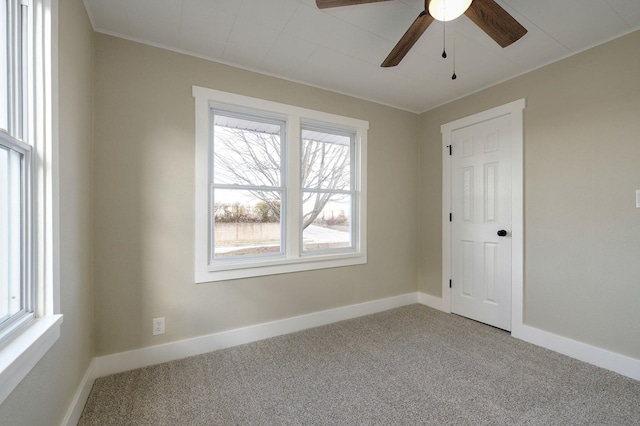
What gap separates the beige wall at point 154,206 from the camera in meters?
2.04

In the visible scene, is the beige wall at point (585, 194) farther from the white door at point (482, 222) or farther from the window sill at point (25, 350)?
the window sill at point (25, 350)

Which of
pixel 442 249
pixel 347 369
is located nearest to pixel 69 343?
pixel 347 369

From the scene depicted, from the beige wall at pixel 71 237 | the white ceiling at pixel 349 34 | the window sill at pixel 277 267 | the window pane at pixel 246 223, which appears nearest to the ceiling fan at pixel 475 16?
the white ceiling at pixel 349 34

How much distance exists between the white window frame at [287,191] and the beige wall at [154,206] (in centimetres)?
6

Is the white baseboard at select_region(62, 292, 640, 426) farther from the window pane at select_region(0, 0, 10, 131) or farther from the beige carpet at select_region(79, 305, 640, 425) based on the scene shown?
the window pane at select_region(0, 0, 10, 131)

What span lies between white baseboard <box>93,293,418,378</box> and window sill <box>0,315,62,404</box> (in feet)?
3.35

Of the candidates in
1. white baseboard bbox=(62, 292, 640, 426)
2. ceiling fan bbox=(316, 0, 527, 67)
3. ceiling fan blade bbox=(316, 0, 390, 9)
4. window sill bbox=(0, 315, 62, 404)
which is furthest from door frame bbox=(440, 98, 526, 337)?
window sill bbox=(0, 315, 62, 404)

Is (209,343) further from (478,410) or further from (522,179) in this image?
(522,179)

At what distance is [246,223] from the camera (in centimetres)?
263

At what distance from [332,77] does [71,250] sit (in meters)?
2.44

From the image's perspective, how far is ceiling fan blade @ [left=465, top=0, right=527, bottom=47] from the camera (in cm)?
141

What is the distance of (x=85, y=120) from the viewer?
1830 millimetres

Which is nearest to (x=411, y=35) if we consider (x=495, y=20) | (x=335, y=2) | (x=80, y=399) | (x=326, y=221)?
(x=495, y=20)

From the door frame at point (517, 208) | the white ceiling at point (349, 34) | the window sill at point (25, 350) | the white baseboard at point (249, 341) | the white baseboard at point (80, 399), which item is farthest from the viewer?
the door frame at point (517, 208)
